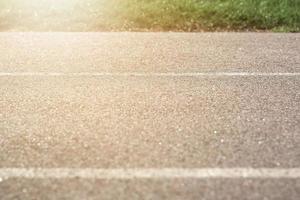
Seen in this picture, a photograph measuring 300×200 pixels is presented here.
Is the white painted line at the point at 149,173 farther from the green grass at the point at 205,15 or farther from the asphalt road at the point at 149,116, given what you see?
the green grass at the point at 205,15

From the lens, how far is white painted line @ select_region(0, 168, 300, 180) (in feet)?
11.6

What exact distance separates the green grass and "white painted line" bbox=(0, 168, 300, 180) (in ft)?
21.0

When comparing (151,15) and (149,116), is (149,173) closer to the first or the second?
(149,116)

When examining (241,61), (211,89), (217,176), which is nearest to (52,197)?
(217,176)

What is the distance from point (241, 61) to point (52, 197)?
4.25m

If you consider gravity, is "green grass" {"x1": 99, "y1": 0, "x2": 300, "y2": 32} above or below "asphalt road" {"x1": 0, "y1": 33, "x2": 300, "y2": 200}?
below

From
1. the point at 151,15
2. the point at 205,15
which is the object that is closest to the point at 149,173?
the point at 151,15

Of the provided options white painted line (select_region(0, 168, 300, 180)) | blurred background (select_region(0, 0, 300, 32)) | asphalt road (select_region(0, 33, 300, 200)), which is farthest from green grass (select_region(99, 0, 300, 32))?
white painted line (select_region(0, 168, 300, 180))

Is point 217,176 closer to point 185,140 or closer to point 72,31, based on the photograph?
point 185,140

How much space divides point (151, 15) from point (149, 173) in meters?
7.21

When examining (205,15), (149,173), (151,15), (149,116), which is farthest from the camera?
(205,15)

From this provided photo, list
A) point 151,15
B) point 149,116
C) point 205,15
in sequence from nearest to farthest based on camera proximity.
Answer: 1. point 149,116
2. point 151,15
3. point 205,15

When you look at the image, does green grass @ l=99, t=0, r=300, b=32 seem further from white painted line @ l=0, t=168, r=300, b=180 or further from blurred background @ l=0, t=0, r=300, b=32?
white painted line @ l=0, t=168, r=300, b=180

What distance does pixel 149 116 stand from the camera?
187 inches
